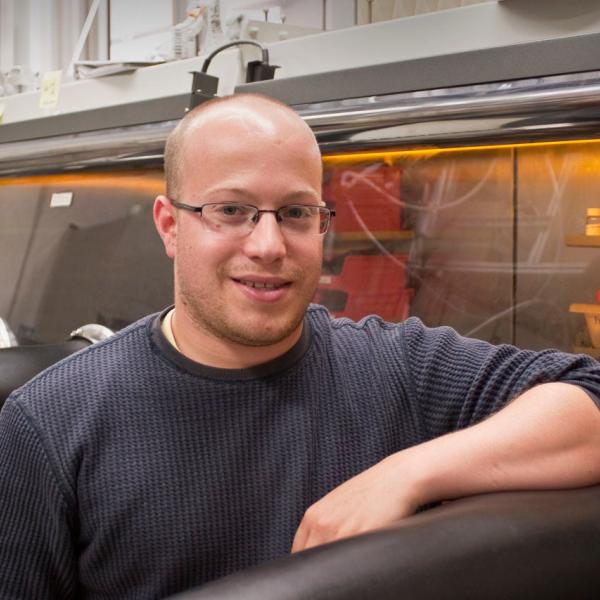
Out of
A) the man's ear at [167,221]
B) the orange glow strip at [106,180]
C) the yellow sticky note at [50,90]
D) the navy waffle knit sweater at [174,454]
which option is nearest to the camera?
the navy waffle knit sweater at [174,454]

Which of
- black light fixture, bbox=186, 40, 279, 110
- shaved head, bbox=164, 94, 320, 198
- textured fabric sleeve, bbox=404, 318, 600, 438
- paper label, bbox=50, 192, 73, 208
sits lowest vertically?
textured fabric sleeve, bbox=404, 318, 600, 438

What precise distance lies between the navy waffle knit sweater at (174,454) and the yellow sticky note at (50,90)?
182 centimetres

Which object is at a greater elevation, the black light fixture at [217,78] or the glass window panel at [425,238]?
the black light fixture at [217,78]

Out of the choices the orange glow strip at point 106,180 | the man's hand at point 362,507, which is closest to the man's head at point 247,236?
the man's hand at point 362,507

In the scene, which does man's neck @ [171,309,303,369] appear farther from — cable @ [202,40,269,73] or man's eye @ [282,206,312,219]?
cable @ [202,40,269,73]

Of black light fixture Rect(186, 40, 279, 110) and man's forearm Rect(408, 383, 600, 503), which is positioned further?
black light fixture Rect(186, 40, 279, 110)

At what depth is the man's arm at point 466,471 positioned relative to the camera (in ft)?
2.57

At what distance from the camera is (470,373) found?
3.29 feet

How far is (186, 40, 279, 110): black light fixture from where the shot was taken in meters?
1.84

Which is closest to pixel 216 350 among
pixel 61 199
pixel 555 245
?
pixel 555 245

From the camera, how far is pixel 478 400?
1.00m

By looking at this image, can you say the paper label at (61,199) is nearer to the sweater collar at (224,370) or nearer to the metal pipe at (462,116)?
the metal pipe at (462,116)

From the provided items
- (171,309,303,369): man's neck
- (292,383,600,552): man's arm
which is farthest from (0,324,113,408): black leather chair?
(292,383,600,552): man's arm

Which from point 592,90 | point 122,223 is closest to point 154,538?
point 592,90
